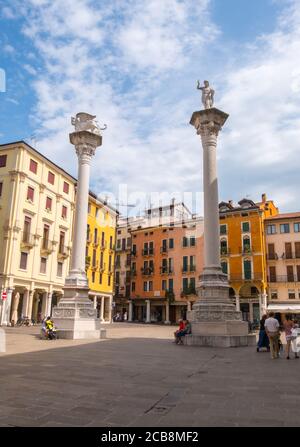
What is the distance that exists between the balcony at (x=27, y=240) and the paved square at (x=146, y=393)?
90.7 ft

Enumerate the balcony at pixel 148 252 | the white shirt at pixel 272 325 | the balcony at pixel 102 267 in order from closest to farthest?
1. the white shirt at pixel 272 325
2. the balcony at pixel 102 267
3. the balcony at pixel 148 252

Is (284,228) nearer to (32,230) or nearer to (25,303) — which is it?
(32,230)

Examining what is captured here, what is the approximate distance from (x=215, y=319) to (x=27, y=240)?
1018 inches

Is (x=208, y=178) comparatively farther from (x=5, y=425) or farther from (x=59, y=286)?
(x=59, y=286)

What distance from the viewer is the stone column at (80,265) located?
64.0 feet

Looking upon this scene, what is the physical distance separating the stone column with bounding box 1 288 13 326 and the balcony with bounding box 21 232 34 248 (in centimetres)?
460

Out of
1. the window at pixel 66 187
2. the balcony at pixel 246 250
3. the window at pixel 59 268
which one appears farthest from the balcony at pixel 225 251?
the window at pixel 66 187

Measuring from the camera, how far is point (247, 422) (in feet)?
15.5

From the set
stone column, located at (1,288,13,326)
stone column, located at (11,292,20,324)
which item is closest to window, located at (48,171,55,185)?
stone column, located at (11,292,20,324)

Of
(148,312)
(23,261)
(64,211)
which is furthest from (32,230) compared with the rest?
(148,312)

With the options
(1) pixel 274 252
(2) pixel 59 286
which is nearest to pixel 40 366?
(2) pixel 59 286

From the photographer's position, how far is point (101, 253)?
5309 centimetres

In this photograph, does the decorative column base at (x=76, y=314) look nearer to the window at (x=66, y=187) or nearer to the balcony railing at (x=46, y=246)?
the balcony railing at (x=46, y=246)

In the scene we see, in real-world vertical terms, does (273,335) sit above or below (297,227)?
below
